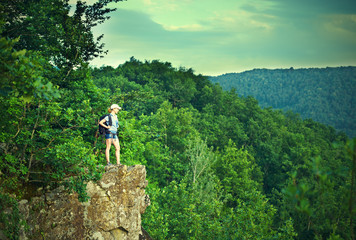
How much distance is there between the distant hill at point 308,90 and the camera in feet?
495

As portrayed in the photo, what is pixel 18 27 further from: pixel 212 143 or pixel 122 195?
pixel 212 143

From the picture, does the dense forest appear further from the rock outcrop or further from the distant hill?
the distant hill

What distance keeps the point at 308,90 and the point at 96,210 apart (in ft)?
599

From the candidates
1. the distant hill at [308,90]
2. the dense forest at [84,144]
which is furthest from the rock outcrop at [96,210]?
the distant hill at [308,90]

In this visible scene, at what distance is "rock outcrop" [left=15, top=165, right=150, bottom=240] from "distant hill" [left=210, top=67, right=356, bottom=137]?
142128mm

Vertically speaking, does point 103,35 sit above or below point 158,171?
above

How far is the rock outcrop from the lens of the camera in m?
9.68

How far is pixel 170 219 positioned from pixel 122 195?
52.8 ft

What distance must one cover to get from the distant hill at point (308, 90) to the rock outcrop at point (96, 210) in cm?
14213

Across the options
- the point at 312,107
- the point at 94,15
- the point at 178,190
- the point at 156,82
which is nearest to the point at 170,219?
the point at 178,190

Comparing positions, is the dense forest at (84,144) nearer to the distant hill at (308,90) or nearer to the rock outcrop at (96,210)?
the rock outcrop at (96,210)

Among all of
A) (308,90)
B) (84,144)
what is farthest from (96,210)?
(308,90)

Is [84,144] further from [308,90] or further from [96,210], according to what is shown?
[308,90]

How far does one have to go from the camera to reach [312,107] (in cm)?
15825
